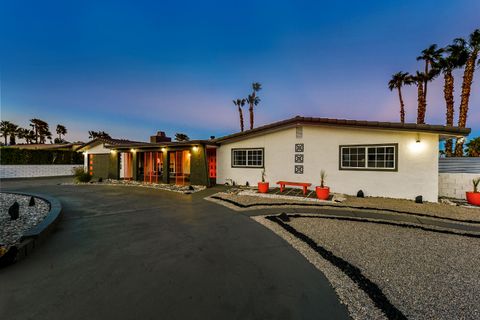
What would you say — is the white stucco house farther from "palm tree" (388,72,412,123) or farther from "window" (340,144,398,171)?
"palm tree" (388,72,412,123)

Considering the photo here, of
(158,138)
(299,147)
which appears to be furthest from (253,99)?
(299,147)

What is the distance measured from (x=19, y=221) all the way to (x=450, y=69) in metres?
22.4

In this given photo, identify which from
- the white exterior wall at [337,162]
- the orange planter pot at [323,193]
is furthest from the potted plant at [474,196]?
the orange planter pot at [323,193]

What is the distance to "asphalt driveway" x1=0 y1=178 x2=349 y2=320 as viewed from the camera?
193cm

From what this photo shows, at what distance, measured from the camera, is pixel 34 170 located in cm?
1697

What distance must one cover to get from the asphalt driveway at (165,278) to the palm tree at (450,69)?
15.9 meters

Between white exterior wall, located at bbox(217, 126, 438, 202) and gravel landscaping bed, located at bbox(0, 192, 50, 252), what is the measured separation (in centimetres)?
821

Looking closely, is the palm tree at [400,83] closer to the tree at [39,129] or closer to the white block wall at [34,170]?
the white block wall at [34,170]

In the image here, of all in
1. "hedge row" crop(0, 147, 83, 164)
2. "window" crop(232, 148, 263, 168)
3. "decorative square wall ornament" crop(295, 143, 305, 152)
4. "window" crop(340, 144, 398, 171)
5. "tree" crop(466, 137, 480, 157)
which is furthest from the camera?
"hedge row" crop(0, 147, 83, 164)

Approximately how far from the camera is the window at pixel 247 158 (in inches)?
430

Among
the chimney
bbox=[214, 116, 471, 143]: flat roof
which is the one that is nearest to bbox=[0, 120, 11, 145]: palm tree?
the chimney

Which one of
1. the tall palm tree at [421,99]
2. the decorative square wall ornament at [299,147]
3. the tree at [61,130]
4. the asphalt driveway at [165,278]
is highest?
the tree at [61,130]

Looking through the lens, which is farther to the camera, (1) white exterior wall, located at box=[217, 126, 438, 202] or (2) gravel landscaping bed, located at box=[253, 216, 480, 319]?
(1) white exterior wall, located at box=[217, 126, 438, 202]

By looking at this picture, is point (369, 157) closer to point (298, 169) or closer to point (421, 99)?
point (298, 169)
